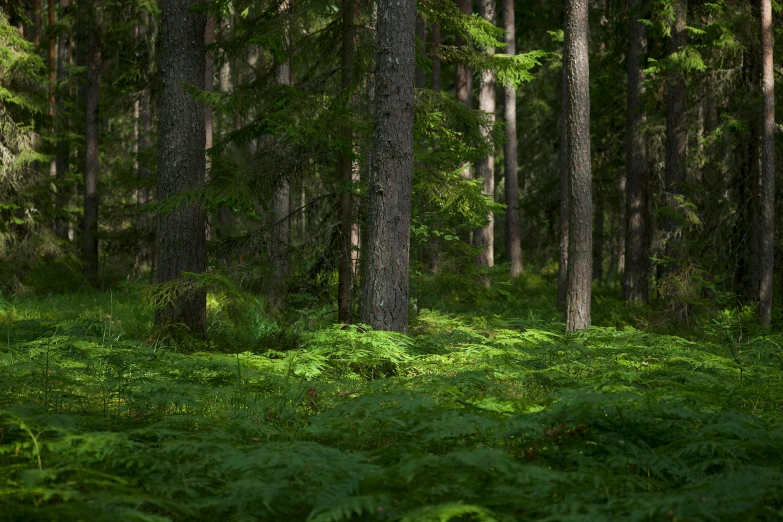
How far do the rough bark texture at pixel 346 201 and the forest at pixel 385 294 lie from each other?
0.03 m

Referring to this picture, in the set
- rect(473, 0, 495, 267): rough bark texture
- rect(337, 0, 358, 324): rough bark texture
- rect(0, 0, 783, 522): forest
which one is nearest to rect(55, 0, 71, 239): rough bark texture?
rect(0, 0, 783, 522): forest

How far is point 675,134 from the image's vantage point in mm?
15031

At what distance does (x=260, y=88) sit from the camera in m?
10.1

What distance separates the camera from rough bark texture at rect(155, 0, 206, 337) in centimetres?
994

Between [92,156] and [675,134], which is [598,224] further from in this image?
[92,156]

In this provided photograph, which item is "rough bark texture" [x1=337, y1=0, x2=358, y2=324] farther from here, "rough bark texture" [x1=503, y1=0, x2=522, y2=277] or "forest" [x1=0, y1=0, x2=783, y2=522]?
"rough bark texture" [x1=503, y1=0, x2=522, y2=277]

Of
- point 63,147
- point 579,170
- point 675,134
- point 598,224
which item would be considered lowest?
point 598,224

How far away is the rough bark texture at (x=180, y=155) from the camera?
32.6 ft

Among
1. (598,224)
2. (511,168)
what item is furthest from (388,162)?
(598,224)

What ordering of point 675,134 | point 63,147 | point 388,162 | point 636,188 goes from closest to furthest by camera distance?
point 388,162
point 675,134
point 636,188
point 63,147

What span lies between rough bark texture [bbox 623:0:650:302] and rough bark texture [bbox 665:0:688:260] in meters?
2.56

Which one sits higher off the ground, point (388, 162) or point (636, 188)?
point (636, 188)

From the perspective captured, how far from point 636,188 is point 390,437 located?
15331 mm

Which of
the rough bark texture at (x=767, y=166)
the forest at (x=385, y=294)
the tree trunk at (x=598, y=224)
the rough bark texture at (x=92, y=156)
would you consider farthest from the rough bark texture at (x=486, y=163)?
the rough bark texture at (x=92, y=156)
